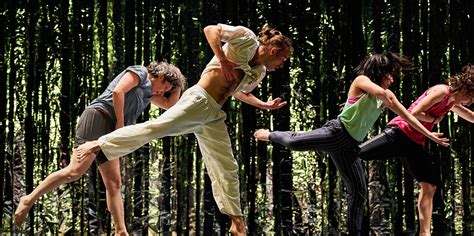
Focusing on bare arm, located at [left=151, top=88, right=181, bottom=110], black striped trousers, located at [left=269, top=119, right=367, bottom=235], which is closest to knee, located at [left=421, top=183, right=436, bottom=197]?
black striped trousers, located at [left=269, top=119, right=367, bottom=235]

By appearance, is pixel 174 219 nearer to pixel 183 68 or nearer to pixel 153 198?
pixel 153 198

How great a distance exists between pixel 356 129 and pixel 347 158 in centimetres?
15

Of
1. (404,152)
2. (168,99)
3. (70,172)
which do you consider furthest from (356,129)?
(70,172)

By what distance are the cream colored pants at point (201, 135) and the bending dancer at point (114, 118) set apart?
0.86 ft

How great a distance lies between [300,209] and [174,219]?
820 mm

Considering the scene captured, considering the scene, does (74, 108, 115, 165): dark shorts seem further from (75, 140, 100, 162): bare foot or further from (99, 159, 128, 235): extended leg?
(75, 140, 100, 162): bare foot

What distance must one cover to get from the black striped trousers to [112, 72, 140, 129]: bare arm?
0.91m

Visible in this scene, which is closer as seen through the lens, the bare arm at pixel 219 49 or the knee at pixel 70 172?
the bare arm at pixel 219 49

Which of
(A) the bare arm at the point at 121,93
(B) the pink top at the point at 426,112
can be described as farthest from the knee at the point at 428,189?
(A) the bare arm at the point at 121,93

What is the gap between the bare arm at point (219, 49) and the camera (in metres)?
2.90

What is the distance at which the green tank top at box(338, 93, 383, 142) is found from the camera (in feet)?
10.8

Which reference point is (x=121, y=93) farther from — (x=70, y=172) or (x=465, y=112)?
(x=465, y=112)

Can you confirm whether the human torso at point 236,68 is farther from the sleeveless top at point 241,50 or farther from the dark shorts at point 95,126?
the dark shorts at point 95,126

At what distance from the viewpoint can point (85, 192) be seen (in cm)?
434
